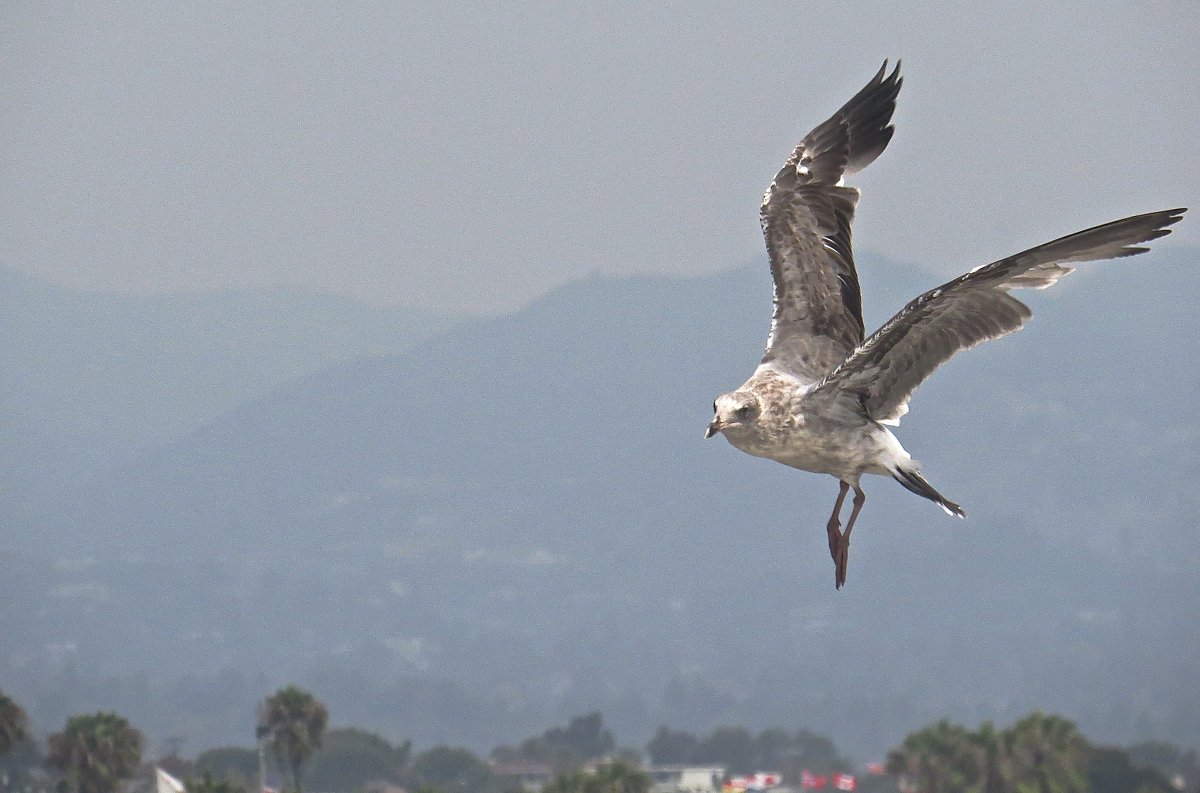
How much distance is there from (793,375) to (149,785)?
5673 inches

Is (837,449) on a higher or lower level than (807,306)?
lower

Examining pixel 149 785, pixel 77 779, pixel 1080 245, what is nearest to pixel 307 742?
pixel 77 779

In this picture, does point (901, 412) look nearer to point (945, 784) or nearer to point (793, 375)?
point (793, 375)

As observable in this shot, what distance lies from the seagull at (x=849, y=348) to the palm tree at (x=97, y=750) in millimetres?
80449

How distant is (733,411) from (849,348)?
3308 millimetres

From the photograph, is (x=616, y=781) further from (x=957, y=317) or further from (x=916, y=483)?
(x=957, y=317)

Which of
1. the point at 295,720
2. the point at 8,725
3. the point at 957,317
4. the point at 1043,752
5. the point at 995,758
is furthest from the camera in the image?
the point at 995,758

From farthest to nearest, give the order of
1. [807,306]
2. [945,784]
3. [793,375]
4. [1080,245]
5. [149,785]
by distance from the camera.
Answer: [149,785] < [945,784] < [807,306] < [793,375] < [1080,245]

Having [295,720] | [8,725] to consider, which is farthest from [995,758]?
[8,725]

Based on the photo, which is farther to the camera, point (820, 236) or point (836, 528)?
point (820, 236)

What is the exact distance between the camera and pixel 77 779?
313 ft

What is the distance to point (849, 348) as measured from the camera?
57.2 feet

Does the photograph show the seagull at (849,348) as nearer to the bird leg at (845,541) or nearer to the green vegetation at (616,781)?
the bird leg at (845,541)

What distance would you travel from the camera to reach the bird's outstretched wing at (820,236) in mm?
17297
